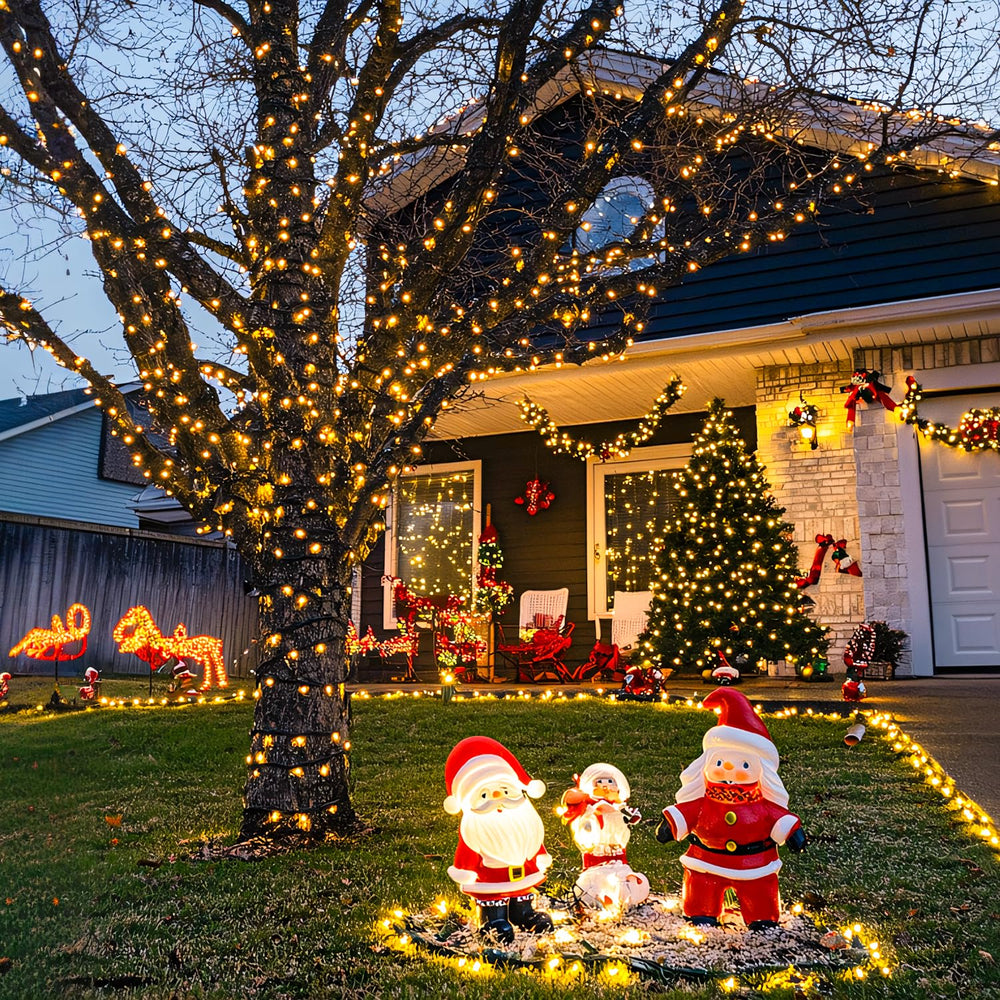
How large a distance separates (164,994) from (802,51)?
223 inches

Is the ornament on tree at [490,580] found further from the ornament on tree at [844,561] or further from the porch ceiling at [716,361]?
the ornament on tree at [844,561]

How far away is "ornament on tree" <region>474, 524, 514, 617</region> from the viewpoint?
11172 millimetres

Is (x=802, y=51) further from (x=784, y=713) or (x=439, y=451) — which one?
(x=439, y=451)

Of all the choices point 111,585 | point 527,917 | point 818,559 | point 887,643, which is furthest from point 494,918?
point 111,585

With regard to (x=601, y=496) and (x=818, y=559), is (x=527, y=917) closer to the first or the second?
(x=818, y=559)

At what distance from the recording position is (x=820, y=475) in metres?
9.56

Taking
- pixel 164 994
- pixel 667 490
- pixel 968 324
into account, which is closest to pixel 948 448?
pixel 968 324

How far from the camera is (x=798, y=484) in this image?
966 cm

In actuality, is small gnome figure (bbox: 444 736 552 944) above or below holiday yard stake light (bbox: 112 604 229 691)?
below

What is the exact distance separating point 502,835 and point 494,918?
24 cm

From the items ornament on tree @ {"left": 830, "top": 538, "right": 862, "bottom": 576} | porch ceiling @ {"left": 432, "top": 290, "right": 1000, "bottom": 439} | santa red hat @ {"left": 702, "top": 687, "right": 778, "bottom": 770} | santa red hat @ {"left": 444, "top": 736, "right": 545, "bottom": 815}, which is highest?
porch ceiling @ {"left": 432, "top": 290, "right": 1000, "bottom": 439}

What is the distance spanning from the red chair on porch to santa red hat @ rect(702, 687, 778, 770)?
24.8ft

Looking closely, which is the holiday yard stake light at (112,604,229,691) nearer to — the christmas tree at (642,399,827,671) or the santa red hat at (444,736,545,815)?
the christmas tree at (642,399,827,671)

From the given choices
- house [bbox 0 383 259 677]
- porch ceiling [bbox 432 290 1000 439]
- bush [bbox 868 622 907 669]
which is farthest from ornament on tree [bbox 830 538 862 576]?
house [bbox 0 383 259 677]
